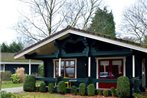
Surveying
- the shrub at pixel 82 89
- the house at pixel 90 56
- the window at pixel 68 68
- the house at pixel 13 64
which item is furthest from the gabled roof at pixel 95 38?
the house at pixel 13 64

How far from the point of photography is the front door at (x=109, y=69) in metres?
22.5

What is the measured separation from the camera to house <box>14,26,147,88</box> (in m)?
21.0

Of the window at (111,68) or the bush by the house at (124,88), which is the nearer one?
the bush by the house at (124,88)

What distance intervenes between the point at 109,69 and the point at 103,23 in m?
36.5

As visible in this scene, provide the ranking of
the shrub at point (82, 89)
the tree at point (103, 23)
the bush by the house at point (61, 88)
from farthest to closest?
the tree at point (103, 23) < the bush by the house at point (61, 88) < the shrub at point (82, 89)

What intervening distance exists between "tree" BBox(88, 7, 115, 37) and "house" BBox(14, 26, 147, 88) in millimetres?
27603

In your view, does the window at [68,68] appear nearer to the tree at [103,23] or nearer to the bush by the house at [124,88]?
the bush by the house at [124,88]

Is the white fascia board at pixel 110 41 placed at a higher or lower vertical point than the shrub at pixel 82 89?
higher

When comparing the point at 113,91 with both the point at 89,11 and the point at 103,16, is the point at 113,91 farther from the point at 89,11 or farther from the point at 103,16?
the point at 103,16

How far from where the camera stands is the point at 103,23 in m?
58.7

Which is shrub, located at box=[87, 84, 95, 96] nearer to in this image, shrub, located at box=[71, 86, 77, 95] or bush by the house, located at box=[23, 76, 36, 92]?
shrub, located at box=[71, 86, 77, 95]

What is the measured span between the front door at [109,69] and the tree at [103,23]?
29.0 meters

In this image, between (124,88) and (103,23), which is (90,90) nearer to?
(124,88)

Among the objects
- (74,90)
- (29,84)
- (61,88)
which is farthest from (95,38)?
(29,84)
